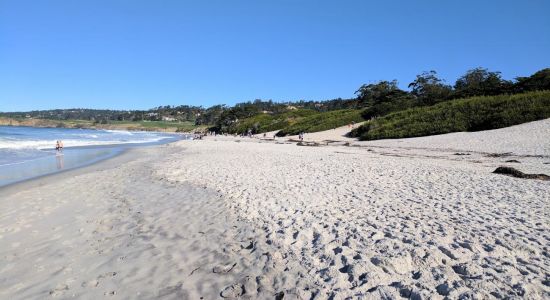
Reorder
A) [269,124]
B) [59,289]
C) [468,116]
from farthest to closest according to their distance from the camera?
[269,124] → [468,116] → [59,289]

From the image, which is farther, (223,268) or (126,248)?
(126,248)

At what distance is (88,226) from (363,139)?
118 feet

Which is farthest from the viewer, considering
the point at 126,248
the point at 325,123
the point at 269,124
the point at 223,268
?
the point at 269,124

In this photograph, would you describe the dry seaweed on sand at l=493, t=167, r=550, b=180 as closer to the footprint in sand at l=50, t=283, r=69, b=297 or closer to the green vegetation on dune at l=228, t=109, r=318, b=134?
the footprint in sand at l=50, t=283, r=69, b=297

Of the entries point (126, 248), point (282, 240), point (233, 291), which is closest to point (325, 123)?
point (282, 240)

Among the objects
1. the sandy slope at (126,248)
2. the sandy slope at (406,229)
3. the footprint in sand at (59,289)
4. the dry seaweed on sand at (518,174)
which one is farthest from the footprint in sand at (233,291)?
the dry seaweed on sand at (518,174)

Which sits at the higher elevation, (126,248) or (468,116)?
(468,116)

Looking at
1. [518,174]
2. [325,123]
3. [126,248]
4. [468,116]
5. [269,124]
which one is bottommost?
[269,124]

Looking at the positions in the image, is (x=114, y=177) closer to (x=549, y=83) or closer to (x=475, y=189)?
(x=475, y=189)

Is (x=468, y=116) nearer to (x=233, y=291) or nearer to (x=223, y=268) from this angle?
(x=223, y=268)

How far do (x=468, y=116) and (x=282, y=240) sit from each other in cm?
3460

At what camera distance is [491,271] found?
445 centimetres

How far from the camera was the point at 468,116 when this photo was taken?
3469 centimetres

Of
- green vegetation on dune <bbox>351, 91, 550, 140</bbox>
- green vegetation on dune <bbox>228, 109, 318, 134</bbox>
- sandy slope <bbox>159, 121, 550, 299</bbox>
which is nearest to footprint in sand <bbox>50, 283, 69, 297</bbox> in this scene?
sandy slope <bbox>159, 121, 550, 299</bbox>
